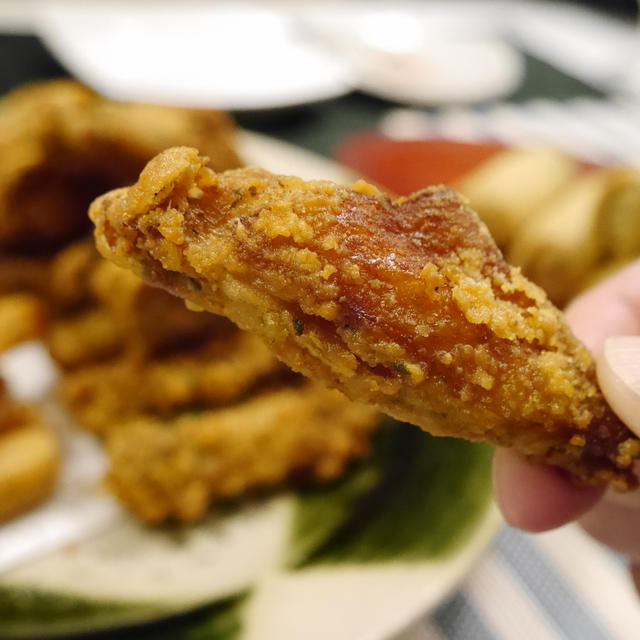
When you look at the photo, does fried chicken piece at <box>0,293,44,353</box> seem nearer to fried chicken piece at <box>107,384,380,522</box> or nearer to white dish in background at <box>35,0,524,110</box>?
fried chicken piece at <box>107,384,380,522</box>

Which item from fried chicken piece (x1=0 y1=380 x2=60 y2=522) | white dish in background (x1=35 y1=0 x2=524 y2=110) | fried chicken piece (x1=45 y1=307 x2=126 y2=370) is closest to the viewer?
fried chicken piece (x1=0 y1=380 x2=60 y2=522)

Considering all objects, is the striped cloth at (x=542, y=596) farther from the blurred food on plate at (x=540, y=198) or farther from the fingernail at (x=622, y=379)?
the blurred food on plate at (x=540, y=198)

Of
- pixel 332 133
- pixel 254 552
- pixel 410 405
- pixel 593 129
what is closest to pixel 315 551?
pixel 254 552

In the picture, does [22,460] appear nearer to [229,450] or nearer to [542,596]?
[229,450]

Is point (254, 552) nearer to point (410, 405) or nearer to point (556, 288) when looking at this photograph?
point (410, 405)

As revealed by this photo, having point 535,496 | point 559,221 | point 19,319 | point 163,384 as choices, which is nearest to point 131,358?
point 163,384

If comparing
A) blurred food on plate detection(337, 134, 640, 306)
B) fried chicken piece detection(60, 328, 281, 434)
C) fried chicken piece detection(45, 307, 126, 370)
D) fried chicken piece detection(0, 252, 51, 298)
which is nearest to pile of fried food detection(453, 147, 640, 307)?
blurred food on plate detection(337, 134, 640, 306)
